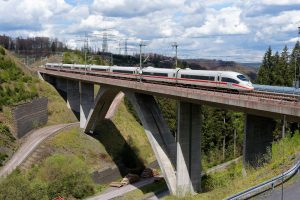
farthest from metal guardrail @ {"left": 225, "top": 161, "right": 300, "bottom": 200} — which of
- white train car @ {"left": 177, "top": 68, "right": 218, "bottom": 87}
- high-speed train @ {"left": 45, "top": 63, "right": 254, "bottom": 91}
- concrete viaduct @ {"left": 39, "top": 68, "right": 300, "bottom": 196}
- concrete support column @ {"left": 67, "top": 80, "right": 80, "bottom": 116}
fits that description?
concrete support column @ {"left": 67, "top": 80, "right": 80, "bottom": 116}

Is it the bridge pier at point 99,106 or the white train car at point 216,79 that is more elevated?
the white train car at point 216,79

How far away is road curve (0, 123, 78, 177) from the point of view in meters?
50.5

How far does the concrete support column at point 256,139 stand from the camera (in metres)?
28.0

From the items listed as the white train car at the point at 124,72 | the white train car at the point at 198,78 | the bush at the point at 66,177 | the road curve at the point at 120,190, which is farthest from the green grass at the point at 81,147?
the white train car at the point at 198,78

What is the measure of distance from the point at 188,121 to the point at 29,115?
3857cm

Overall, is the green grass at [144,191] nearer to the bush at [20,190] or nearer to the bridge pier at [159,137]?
the bridge pier at [159,137]

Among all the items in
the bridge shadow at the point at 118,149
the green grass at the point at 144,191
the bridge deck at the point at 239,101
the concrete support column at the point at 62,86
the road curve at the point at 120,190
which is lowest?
the road curve at the point at 120,190

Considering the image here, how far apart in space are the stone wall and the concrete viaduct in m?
15.7

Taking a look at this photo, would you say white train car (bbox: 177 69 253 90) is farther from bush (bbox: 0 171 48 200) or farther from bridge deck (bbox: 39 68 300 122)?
bush (bbox: 0 171 48 200)

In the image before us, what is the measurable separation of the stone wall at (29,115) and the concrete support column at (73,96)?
7269 mm

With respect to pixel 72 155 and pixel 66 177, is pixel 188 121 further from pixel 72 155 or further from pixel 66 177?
pixel 72 155

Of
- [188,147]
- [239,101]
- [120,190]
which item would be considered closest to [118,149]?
[120,190]

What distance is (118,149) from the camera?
63.7 metres

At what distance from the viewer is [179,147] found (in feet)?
122
